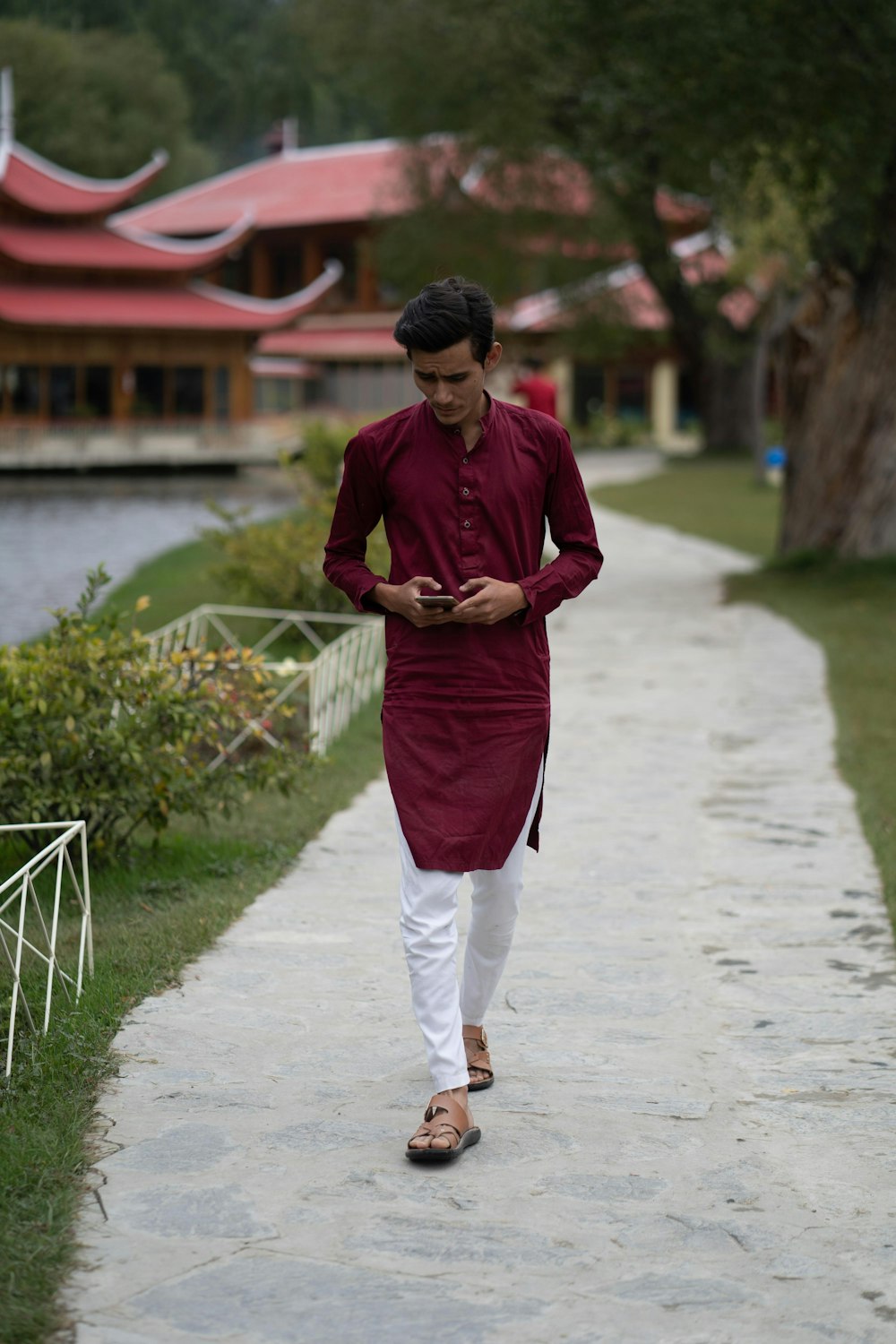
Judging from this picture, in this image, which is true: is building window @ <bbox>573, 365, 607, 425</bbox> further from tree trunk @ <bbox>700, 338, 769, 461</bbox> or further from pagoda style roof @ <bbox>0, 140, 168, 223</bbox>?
pagoda style roof @ <bbox>0, 140, 168, 223</bbox>

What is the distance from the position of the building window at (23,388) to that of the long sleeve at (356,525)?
118 ft

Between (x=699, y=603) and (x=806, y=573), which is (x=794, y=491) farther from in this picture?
(x=699, y=603)

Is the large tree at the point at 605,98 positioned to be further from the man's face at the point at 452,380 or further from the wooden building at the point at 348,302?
the man's face at the point at 452,380

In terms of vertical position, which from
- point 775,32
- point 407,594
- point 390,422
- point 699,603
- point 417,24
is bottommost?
point 699,603

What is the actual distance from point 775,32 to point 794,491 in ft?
14.7

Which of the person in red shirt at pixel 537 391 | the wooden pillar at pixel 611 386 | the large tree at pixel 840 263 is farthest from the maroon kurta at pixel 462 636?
the wooden pillar at pixel 611 386

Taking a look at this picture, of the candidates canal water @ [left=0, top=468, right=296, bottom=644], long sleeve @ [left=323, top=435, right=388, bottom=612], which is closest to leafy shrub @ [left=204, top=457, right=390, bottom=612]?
canal water @ [left=0, top=468, right=296, bottom=644]

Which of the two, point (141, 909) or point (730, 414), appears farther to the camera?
point (730, 414)

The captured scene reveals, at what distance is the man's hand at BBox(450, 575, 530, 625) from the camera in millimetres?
3431

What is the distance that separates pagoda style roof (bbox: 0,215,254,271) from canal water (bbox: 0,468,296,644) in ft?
16.1

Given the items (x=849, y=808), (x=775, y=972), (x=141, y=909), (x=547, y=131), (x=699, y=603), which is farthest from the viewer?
(x=547, y=131)

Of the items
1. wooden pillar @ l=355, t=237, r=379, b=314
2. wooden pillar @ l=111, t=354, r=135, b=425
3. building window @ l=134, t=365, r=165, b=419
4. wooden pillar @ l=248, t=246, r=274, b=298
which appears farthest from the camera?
wooden pillar @ l=248, t=246, r=274, b=298

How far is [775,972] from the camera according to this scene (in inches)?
192

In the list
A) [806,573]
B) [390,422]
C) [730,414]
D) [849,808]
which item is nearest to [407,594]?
[390,422]
